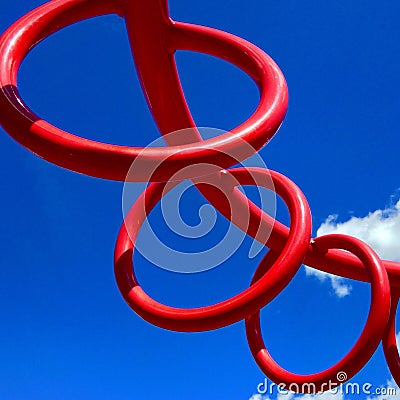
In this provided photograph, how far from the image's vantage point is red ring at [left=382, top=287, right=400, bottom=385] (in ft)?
28.5

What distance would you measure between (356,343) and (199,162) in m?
4.19

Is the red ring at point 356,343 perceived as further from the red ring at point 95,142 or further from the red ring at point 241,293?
the red ring at point 95,142

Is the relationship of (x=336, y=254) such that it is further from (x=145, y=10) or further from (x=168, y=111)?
(x=145, y=10)

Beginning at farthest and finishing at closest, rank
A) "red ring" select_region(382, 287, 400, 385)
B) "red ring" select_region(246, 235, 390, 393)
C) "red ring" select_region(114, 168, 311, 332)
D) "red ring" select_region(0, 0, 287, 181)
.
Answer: "red ring" select_region(382, 287, 400, 385) → "red ring" select_region(246, 235, 390, 393) → "red ring" select_region(114, 168, 311, 332) → "red ring" select_region(0, 0, 287, 181)

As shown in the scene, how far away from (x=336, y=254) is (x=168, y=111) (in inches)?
148

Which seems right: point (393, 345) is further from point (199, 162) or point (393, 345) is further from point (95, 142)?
point (95, 142)

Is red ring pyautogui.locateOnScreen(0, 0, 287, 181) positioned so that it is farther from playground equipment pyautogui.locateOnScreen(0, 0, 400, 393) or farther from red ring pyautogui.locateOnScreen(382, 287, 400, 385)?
red ring pyautogui.locateOnScreen(382, 287, 400, 385)

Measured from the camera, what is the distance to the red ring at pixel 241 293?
6242 mm

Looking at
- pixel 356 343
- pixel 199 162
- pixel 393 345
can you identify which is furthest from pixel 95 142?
pixel 393 345

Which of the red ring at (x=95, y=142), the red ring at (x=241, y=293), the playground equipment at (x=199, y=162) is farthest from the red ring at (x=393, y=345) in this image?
the red ring at (x=95, y=142)

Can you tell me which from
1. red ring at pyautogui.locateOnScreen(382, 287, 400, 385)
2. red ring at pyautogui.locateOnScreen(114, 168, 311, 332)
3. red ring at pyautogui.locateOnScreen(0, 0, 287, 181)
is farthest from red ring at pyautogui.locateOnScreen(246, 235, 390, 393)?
red ring at pyautogui.locateOnScreen(0, 0, 287, 181)

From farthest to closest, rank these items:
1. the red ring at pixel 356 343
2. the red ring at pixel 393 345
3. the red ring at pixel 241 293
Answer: the red ring at pixel 393 345 < the red ring at pixel 356 343 < the red ring at pixel 241 293

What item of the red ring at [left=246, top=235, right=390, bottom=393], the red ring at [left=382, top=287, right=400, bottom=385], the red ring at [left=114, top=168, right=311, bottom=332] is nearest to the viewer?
the red ring at [left=114, top=168, right=311, bottom=332]

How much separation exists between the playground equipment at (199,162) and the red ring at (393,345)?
0.02 m
